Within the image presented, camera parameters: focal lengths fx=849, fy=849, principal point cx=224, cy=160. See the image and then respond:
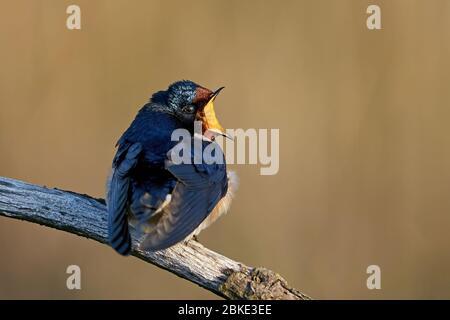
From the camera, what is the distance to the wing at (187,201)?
3344 millimetres

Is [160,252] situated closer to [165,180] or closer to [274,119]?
[165,180]

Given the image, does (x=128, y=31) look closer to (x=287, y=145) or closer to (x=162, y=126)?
(x=287, y=145)

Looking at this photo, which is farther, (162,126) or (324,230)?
(324,230)

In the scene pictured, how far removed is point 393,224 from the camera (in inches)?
207

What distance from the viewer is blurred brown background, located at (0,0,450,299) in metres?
5.18

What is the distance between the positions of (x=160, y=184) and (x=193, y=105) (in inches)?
24.4

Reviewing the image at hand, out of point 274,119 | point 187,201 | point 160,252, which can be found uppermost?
point 274,119

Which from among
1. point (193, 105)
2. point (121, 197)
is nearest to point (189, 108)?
point (193, 105)

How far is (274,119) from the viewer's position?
534 centimetres

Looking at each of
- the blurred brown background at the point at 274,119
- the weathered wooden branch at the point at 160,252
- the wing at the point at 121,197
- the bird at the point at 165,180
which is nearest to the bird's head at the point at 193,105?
the bird at the point at 165,180

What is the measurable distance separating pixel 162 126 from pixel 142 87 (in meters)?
1.53

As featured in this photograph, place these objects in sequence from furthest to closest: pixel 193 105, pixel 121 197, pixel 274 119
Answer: pixel 274 119 < pixel 193 105 < pixel 121 197
